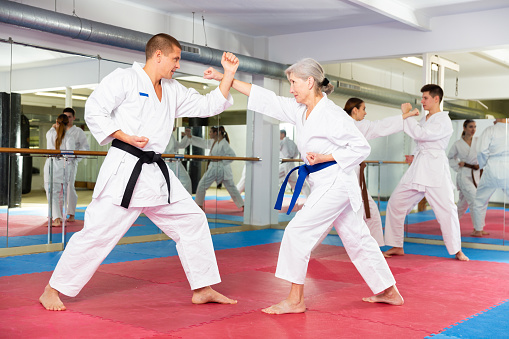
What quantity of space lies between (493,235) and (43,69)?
17.5ft

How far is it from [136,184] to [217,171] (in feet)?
14.4

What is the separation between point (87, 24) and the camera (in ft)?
18.5

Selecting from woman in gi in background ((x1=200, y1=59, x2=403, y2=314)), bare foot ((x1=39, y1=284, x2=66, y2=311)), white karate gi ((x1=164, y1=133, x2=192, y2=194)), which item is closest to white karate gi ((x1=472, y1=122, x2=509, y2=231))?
white karate gi ((x1=164, y1=133, x2=192, y2=194))

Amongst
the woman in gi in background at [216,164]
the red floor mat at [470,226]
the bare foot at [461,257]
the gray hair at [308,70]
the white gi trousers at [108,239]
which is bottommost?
the bare foot at [461,257]

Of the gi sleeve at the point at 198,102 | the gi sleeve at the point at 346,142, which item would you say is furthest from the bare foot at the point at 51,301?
the gi sleeve at the point at 346,142

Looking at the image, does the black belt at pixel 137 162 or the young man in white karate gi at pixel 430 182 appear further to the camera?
the young man in white karate gi at pixel 430 182

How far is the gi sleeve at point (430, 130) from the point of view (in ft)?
18.9

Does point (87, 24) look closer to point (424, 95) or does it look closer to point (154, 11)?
point (154, 11)

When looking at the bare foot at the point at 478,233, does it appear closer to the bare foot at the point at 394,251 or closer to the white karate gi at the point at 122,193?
the bare foot at the point at 394,251

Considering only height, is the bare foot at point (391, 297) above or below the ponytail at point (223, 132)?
below

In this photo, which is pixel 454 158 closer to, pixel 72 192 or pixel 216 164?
pixel 216 164

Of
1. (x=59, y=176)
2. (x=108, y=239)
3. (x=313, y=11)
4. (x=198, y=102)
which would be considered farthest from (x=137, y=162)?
(x=313, y=11)

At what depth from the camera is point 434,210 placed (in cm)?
588

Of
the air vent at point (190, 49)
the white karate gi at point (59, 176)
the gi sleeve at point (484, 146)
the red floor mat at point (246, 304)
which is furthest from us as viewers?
the gi sleeve at point (484, 146)
